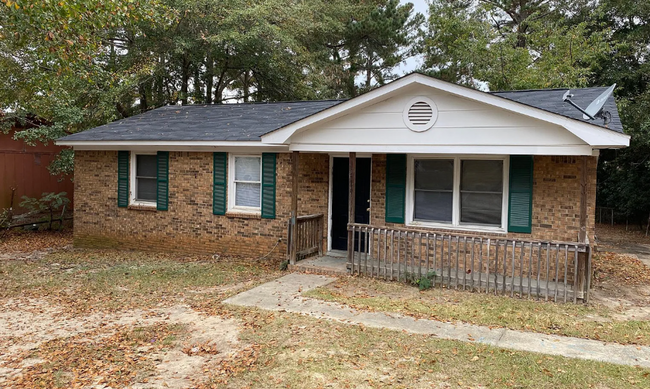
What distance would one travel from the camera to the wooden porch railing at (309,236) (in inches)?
401

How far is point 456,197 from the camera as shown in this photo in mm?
9336

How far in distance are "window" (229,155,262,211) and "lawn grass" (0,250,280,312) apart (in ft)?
4.49

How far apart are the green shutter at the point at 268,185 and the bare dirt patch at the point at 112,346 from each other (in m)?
4.05

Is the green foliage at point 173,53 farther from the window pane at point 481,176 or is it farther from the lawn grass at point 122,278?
the window pane at point 481,176

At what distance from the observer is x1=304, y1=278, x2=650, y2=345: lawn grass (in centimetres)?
630

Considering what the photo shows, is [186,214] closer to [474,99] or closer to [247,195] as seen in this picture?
[247,195]

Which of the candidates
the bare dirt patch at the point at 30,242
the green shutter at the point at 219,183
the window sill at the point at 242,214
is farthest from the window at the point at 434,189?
the bare dirt patch at the point at 30,242

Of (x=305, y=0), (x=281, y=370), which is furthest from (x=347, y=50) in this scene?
(x=281, y=370)

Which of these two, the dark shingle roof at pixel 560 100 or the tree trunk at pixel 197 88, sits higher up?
the tree trunk at pixel 197 88

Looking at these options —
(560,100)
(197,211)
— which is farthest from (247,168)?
(560,100)

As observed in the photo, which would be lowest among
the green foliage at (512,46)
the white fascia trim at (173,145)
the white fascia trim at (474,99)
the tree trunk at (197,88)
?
the white fascia trim at (173,145)

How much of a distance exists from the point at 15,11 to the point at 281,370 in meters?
8.38

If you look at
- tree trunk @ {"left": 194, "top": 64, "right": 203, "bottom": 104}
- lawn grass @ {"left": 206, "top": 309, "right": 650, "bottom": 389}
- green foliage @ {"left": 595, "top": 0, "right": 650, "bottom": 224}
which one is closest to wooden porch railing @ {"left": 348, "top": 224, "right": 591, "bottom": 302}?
lawn grass @ {"left": 206, "top": 309, "right": 650, "bottom": 389}

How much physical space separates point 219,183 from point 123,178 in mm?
2953
